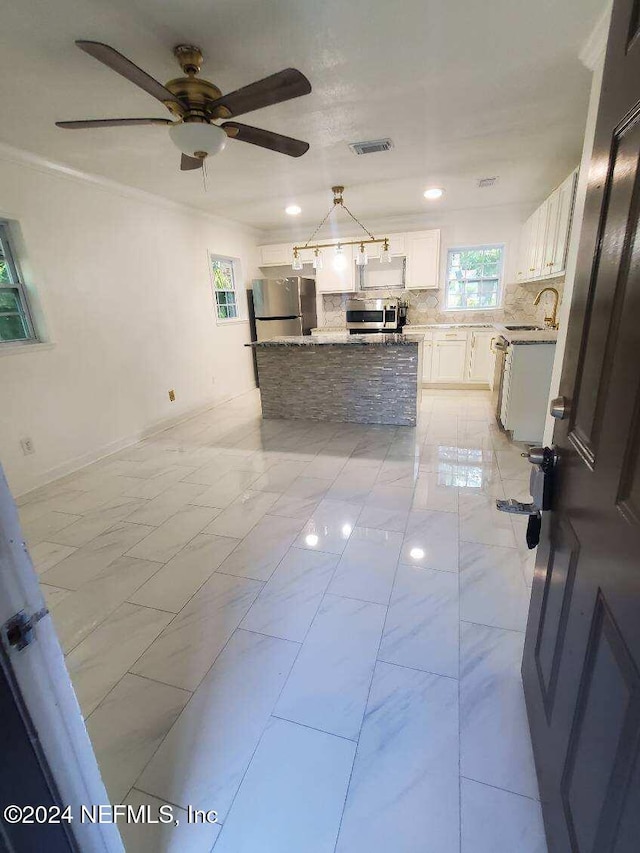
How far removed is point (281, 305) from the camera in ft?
18.9

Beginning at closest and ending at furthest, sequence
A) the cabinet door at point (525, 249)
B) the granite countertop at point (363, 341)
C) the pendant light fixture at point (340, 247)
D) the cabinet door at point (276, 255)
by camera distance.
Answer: the granite countertop at point (363, 341), the pendant light fixture at point (340, 247), the cabinet door at point (525, 249), the cabinet door at point (276, 255)

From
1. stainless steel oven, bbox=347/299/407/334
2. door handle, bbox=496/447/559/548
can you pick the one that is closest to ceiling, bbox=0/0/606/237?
stainless steel oven, bbox=347/299/407/334

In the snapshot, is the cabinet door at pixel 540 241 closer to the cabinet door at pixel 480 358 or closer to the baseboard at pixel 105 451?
the cabinet door at pixel 480 358

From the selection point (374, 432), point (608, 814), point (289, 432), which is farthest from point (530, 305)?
point (608, 814)

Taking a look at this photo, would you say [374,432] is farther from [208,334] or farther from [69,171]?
[69,171]

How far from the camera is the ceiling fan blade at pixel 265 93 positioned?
5.11ft

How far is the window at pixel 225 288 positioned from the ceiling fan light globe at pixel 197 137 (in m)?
3.52

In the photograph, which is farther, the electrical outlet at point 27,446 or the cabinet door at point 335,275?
the cabinet door at point 335,275

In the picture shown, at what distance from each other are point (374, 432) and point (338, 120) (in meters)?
2.54

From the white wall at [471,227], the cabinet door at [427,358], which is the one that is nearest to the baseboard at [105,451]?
the cabinet door at [427,358]

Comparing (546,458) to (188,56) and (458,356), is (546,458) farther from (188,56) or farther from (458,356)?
(458,356)

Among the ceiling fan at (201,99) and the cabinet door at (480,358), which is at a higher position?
the ceiling fan at (201,99)

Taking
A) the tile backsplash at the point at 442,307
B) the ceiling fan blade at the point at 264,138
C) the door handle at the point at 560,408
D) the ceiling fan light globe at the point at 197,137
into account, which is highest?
the ceiling fan blade at the point at 264,138

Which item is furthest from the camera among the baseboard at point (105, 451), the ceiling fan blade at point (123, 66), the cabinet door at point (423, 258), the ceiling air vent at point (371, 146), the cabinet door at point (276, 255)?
the cabinet door at point (276, 255)
